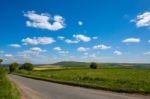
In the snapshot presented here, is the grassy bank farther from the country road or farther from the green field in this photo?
the green field

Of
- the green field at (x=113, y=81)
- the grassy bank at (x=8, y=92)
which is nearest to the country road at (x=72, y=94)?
the grassy bank at (x=8, y=92)

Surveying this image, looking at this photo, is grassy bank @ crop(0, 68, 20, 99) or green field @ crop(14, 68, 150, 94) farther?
green field @ crop(14, 68, 150, 94)

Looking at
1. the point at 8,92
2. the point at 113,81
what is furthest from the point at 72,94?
the point at 113,81

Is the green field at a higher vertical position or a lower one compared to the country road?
higher


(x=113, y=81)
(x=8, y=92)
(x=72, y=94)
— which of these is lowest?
(x=72, y=94)

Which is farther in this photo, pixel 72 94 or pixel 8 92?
pixel 72 94

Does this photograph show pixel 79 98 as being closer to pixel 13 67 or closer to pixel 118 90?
pixel 118 90

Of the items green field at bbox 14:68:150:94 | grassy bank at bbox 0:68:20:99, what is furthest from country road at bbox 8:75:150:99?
green field at bbox 14:68:150:94

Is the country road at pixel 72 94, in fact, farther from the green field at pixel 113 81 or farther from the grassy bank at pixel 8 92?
the green field at pixel 113 81

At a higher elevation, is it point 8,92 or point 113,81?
point 113,81

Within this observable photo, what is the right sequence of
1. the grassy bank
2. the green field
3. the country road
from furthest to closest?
1. the green field
2. the country road
3. the grassy bank

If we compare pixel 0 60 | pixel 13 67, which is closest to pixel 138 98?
pixel 0 60

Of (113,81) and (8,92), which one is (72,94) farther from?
(113,81)

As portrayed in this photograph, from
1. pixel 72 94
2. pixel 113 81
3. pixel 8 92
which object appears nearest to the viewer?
pixel 8 92
